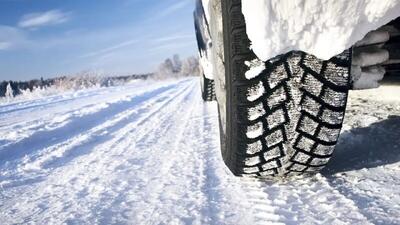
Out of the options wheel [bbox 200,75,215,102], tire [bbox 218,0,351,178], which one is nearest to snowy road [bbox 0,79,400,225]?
tire [bbox 218,0,351,178]

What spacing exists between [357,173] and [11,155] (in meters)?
3.77

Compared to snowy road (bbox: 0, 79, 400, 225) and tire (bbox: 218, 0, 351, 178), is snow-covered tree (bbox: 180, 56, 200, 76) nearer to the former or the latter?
snowy road (bbox: 0, 79, 400, 225)

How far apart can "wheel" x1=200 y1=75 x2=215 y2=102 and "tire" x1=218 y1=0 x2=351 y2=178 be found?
3776 mm

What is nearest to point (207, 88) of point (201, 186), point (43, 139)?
point (43, 139)

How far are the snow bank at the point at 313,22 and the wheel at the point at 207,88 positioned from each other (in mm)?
3979

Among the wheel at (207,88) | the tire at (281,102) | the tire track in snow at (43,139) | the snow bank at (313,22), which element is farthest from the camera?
the wheel at (207,88)

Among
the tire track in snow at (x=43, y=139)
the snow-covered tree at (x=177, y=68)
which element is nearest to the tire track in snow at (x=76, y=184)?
the tire track in snow at (x=43, y=139)

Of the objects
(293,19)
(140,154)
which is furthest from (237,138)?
(140,154)

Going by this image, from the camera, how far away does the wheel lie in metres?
5.59

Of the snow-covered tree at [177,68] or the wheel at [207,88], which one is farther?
the snow-covered tree at [177,68]

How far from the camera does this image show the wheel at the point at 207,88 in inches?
220

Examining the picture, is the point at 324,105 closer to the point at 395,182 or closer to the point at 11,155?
the point at 395,182

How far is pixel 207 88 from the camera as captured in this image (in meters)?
5.95

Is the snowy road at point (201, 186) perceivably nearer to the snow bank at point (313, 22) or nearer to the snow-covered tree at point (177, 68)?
the snow bank at point (313, 22)
